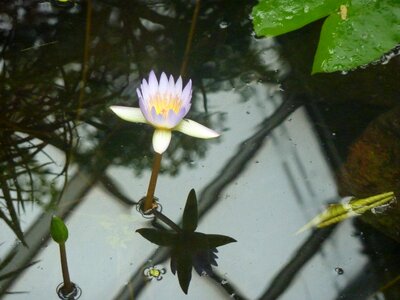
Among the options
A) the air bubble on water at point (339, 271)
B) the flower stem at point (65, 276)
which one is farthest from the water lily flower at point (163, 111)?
the air bubble on water at point (339, 271)

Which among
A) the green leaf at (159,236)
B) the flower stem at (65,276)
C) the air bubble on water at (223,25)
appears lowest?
the flower stem at (65,276)

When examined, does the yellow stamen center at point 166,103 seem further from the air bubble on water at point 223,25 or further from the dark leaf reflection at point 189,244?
the air bubble on water at point 223,25

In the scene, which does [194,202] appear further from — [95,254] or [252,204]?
[95,254]

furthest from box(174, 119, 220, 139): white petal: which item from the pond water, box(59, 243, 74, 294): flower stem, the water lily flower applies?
box(59, 243, 74, 294): flower stem

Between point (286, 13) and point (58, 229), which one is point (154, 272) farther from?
point (286, 13)

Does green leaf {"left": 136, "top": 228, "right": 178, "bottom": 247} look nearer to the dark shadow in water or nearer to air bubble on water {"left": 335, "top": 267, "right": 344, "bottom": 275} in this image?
the dark shadow in water

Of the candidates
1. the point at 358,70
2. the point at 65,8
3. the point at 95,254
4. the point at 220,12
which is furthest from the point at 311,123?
the point at 65,8
